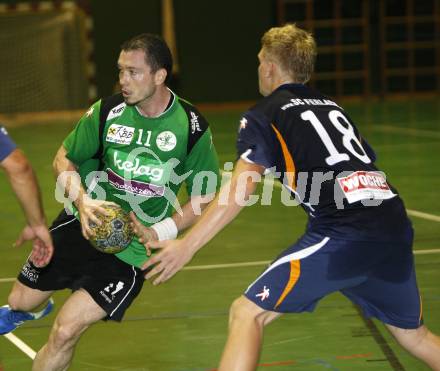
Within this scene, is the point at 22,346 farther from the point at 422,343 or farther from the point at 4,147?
the point at 422,343

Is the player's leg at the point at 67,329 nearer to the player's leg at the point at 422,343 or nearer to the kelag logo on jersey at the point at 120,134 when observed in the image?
the kelag logo on jersey at the point at 120,134

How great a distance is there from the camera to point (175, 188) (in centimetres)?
541

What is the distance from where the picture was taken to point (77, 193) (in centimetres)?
507

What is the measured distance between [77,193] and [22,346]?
1668 millimetres

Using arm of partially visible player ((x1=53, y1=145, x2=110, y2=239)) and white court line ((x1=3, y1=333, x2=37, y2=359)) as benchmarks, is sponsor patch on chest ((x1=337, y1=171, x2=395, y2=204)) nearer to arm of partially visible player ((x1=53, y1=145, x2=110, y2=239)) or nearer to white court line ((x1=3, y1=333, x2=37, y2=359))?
arm of partially visible player ((x1=53, y1=145, x2=110, y2=239))

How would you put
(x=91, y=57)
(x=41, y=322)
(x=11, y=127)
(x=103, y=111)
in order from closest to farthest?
1. (x=103, y=111)
2. (x=41, y=322)
3. (x=11, y=127)
4. (x=91, y=57)

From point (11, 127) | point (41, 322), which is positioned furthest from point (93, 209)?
point (11, 127)

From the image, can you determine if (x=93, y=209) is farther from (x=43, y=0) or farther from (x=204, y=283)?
(x=43, y=0)

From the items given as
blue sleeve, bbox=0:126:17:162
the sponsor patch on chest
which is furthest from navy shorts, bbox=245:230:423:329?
blue sleeve, bbox=0:126:17:162

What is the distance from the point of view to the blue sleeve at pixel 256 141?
14.2 ft

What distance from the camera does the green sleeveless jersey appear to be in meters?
5.29

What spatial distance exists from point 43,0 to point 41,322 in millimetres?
18412

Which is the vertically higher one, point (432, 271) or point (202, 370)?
point (202, 370)

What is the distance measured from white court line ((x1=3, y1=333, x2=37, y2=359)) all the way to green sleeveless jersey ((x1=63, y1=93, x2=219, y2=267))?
52.9 inches
